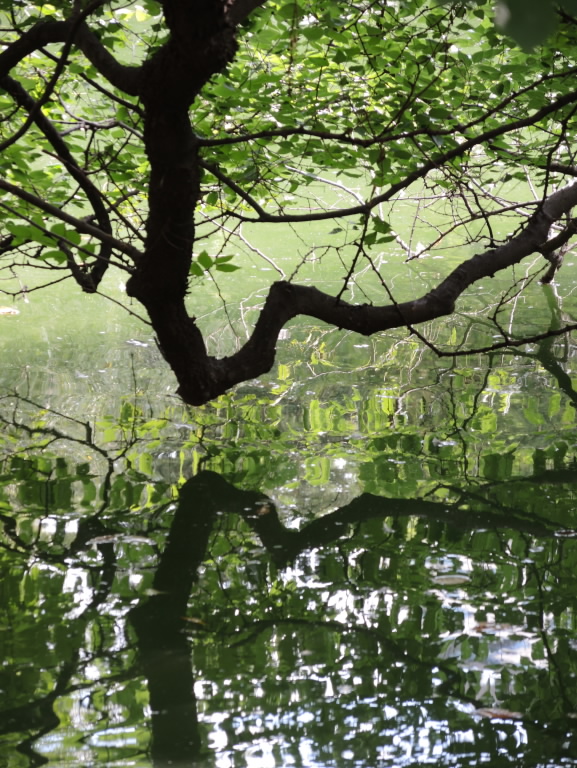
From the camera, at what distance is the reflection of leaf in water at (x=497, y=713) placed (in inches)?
72.6

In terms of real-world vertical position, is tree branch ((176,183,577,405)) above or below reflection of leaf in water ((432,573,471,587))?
above

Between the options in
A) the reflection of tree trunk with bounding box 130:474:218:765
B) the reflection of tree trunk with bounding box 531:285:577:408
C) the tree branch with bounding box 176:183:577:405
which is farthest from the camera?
the reflection of tree trunk with bounding box 531:285:577:408

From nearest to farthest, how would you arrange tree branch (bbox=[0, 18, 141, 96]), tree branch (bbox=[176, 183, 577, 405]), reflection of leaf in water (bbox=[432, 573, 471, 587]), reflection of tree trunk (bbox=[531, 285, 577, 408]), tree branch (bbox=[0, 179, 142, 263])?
tree branch (bbox=[0, 179, 142, 263]) < tree branch (bbox=[0, 18, 141, 96]) < reflection of leaf in water (bbox=[432, 573, 471, 587]) < tree branch (bbox=[176, 183, 577, 405]) < reflection of tree trunk (bbox=[531, 285, 577, 408])

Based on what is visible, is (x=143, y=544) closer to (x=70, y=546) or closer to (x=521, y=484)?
(x=70, y=546)

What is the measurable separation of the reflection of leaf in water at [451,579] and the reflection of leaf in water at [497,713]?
54 cm

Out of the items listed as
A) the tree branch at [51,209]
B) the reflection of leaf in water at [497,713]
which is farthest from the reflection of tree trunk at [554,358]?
the tree branch at [51,209]

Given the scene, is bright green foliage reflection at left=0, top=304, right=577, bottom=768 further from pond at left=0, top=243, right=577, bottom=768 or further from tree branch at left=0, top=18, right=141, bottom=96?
tree branch at left=0, top=18, right=141, bottom=96

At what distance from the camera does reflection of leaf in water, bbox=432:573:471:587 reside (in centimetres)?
240

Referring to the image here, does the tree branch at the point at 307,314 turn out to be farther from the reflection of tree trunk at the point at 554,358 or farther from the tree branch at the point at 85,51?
the reflection of tree trunk at the point at 554,358

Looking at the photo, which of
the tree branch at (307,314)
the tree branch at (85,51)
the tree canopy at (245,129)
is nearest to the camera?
the tree canopy at (245,129)

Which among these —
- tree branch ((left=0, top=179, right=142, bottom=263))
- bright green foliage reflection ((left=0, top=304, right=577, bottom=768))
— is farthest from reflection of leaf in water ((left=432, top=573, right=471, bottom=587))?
tree branch ((left=0, top=179, right=142, bottom=263))

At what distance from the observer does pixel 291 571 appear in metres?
2.54

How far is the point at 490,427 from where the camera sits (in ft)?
12.1

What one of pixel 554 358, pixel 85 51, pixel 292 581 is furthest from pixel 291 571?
pixel 554 358
